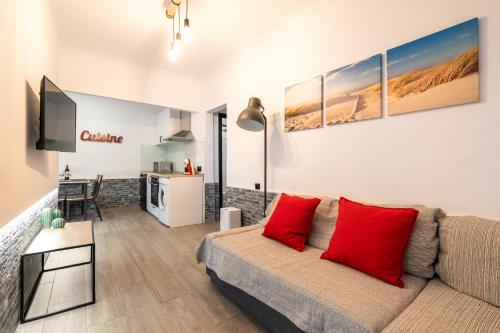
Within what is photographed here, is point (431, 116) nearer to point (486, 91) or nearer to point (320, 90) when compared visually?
point (486, 91)

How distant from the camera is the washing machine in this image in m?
4.09

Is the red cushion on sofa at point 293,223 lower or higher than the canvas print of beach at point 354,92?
lower

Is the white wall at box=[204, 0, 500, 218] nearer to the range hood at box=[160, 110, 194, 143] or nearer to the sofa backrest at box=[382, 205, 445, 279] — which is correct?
the sofa backrest at box=[382, 205, 445, 279]

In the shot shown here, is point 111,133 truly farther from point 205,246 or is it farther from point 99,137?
point 205,246

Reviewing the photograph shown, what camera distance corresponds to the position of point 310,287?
4.30 ft

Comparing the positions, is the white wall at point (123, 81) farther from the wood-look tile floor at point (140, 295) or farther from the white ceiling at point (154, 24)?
the wood-look tile floor at point (140, 295)

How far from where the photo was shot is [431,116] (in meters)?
1.65

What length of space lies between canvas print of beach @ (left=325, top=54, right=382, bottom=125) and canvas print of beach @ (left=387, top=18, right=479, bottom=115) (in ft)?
0.33

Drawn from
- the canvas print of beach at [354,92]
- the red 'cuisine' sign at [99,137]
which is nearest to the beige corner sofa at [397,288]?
the canvas print of beach at [354,92]

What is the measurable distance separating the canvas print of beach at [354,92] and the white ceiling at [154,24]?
3.40 feet

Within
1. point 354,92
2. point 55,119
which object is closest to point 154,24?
point 55,119

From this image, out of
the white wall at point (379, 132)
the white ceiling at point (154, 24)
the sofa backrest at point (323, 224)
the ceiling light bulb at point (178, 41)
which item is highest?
the white ceiling at point (154, 24)

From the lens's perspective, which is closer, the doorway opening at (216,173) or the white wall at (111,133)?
the doorway opening at (216,173)

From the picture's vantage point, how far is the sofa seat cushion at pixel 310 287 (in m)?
1.11
